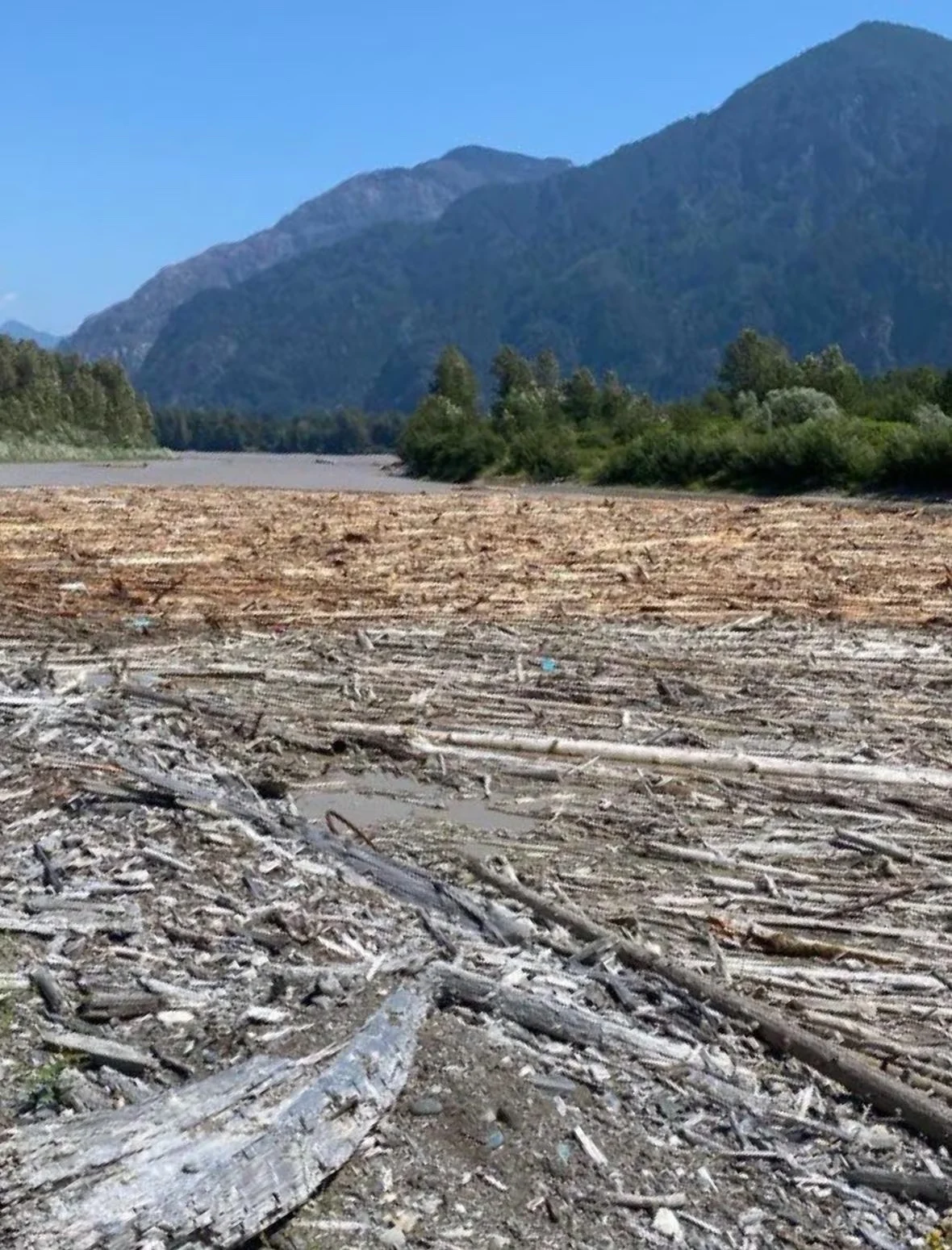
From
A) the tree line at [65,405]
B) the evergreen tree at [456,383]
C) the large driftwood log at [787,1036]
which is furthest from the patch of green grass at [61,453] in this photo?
the large driftwood log at [787,1036]

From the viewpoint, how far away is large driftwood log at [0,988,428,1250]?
3709 millimetres

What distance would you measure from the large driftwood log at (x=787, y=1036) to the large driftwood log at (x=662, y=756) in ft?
7.88

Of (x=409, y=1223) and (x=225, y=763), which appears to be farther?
(x=225, y=763)

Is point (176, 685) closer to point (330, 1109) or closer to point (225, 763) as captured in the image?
point (225, 763)

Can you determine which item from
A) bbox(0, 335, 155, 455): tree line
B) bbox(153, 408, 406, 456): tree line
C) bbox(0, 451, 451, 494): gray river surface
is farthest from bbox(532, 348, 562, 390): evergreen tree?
bbox(153, 408, 406, 456): tree line

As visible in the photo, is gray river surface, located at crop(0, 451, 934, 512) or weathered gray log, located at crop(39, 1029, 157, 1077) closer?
weathered gray log, located at crop(39, 1029, 157, 1077)

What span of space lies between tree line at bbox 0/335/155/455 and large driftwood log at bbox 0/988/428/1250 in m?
Answer: 78.3

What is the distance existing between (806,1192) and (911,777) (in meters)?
4.13

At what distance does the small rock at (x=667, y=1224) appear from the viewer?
4035mm

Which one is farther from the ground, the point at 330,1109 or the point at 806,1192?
the point at 330,1109

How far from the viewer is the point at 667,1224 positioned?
407cm

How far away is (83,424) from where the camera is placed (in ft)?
294

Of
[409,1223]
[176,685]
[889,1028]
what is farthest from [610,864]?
[176,685]

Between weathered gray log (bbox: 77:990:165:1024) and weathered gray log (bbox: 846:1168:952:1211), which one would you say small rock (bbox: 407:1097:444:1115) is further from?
weathered gray log (bbox: 846:1168:952:1211)
